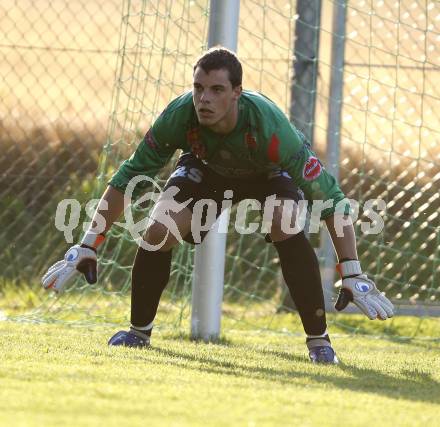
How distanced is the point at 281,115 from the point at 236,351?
1.05 meters

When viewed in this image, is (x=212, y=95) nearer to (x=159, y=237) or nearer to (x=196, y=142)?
(x=196, y=142)

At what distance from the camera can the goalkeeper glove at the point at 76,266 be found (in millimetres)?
4359

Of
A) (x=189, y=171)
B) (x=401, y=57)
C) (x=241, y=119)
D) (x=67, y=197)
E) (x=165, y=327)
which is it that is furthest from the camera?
(x=67, y=197)

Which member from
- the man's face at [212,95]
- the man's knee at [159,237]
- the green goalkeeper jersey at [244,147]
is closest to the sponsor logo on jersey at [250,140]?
the green goalkeeper jersey at [244,147]

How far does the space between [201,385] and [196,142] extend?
115 cm

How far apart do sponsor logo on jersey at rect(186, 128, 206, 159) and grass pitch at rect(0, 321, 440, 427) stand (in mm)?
759

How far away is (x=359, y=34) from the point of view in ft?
21.8

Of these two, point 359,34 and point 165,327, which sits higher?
point 359,34

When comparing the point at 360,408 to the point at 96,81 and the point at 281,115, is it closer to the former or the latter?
the point at 281,115

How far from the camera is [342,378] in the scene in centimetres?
400

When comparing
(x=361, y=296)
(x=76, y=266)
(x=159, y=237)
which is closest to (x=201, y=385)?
(x=361, y=296)

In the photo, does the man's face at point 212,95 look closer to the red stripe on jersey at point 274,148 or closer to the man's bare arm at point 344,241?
the red stripe on jersey at point 274,148

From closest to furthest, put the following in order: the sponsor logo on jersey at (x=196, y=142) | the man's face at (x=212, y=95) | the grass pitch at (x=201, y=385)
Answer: the grass pitch at (x=201, y=385) < the man's face at (x=212, y=95) < the sponsor logo on jersey at (x=196, y=142)

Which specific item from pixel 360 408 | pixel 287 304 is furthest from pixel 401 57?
pixel 360 408
